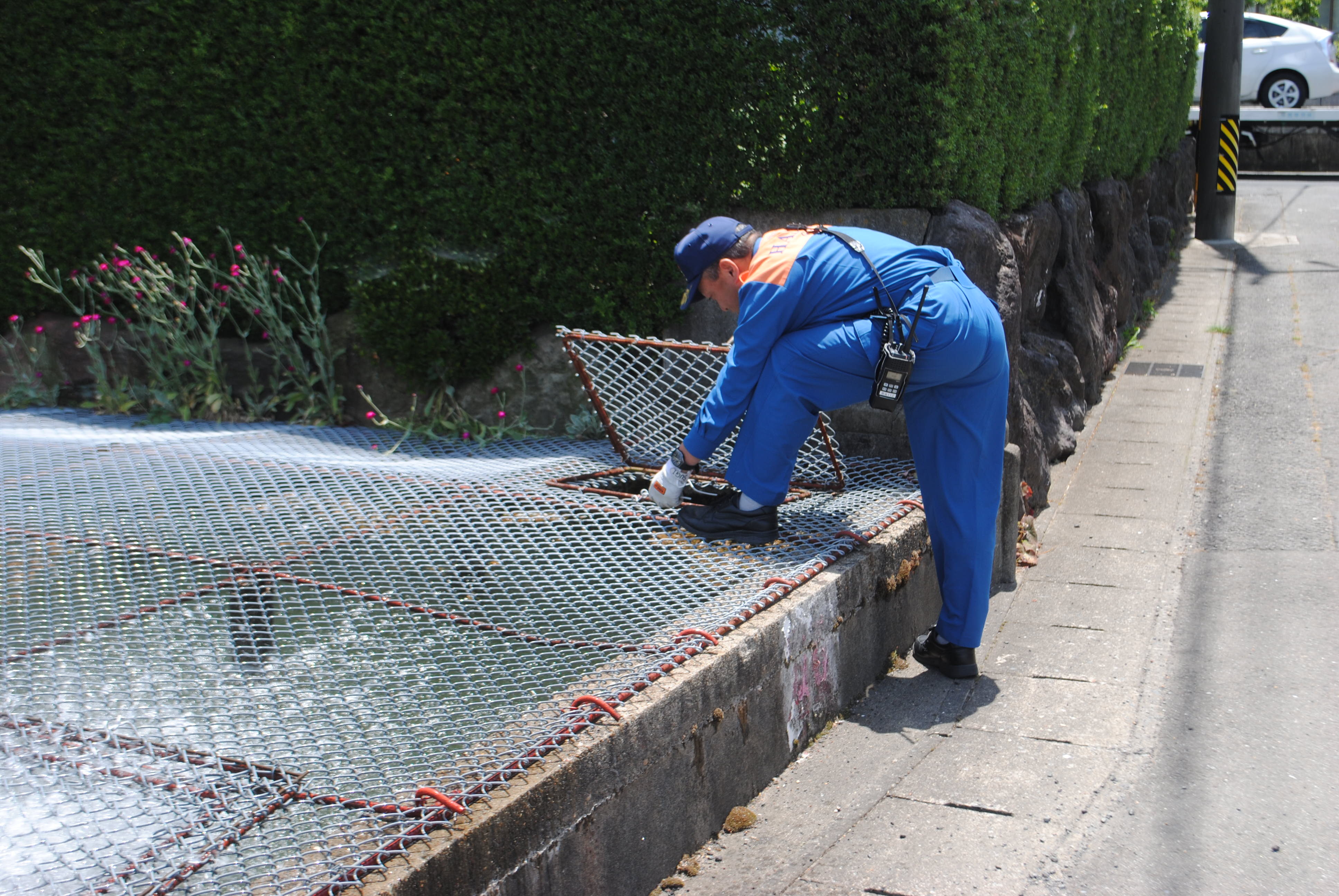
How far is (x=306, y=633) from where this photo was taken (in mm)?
3299

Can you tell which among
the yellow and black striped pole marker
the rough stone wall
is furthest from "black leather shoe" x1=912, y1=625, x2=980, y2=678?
the rough stone wall

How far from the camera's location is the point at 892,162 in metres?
4.79

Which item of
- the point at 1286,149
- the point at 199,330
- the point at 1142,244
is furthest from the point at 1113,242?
the point at 1286,149

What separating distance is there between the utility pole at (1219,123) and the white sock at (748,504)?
9.58 m

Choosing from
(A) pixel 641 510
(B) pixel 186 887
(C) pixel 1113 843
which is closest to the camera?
(B) pixel 186 887

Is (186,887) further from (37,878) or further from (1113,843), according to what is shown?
(1113,843)

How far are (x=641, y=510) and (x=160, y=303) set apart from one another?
3401 millimetres

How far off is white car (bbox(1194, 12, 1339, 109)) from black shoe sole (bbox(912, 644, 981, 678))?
16.3 meters

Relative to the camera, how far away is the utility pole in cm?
1083

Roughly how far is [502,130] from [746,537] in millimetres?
2699

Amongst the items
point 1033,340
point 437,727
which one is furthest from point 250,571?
point 1033,340

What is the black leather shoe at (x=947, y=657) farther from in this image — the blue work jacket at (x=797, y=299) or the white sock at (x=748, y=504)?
the blue work jacket at (x=797, y=299)

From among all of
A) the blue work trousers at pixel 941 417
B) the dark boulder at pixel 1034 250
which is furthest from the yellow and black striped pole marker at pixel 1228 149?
the blue work trousers at pixel 941 417

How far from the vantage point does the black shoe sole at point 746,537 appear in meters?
3.82
